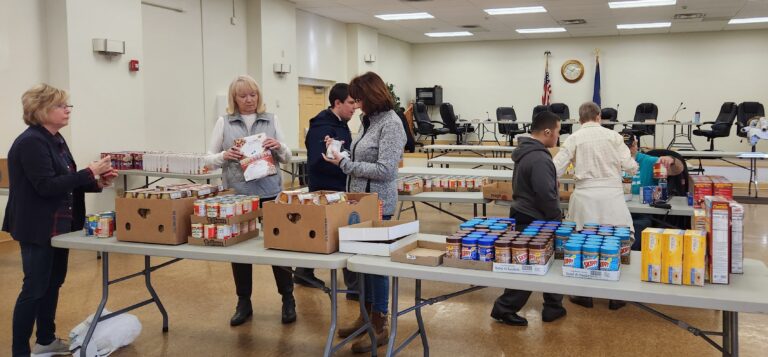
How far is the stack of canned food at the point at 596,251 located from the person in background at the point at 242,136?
66.0 inches

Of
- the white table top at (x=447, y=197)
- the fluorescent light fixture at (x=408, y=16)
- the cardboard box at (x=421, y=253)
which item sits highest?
the fluorescent light fixture at (x=408, y=16)

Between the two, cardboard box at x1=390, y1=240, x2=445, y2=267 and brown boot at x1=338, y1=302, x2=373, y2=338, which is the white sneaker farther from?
cardboard box at x1=390, y1=240, x2=445, y2=267

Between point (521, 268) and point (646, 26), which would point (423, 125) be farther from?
point (521, 268)

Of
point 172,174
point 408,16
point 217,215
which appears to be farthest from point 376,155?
point 408,16

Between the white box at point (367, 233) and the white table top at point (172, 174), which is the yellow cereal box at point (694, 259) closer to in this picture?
the white box at point (367, 233)

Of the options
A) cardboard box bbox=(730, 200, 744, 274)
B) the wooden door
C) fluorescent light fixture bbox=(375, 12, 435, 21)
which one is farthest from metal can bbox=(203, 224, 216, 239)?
fluorescent light fixture bbox=(375, 12, 435, 21)

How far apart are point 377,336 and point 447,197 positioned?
2.14 m

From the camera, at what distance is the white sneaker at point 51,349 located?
124 inches

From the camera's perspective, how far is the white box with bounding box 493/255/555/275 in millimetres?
2207

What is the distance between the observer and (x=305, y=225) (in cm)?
256

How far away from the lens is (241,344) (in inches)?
133

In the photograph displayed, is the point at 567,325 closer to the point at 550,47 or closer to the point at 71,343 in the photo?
the point at 71,343

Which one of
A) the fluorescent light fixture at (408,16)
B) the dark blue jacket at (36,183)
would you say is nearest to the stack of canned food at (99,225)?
the dark blue jacket at (36,183)

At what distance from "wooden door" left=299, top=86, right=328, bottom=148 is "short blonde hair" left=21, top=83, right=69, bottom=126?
29.5ft
